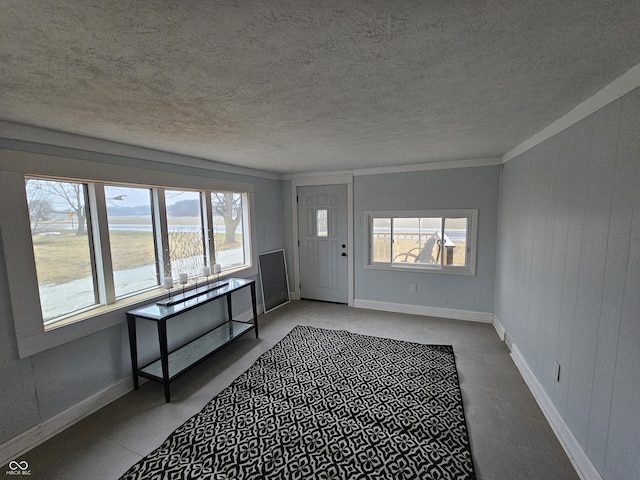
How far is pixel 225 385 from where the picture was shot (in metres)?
2.59

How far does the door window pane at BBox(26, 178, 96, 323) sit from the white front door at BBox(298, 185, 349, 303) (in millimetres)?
3020

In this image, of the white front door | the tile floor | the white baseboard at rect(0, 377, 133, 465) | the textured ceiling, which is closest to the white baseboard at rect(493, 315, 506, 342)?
the tile floor

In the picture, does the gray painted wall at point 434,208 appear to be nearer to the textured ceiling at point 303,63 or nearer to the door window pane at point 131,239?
the textured ceiling at point 303,63

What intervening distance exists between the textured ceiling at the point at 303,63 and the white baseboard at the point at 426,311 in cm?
268

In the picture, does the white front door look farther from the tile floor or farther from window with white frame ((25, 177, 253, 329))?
window with white frame ((25, 177, 253, 329))

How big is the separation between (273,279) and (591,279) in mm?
3921

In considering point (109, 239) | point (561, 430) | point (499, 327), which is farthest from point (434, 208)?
point (109, 239)

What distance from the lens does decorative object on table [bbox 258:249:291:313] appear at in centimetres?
450

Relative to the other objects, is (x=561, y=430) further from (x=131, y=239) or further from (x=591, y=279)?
(x=131, y=239)

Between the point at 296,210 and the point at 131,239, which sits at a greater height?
the point at 296,210

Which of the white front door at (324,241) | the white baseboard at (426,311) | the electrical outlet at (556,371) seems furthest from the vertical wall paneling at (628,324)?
the white front door at (324,241)

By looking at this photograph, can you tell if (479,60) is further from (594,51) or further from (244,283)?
(244,283)

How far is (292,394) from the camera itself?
Result: 241 centimetres

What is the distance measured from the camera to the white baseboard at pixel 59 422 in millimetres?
1848
